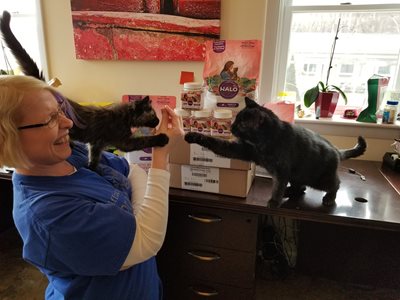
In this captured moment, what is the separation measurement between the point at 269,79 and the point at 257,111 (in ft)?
2.52

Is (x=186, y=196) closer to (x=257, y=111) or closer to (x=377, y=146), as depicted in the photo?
(x=257, y=111)

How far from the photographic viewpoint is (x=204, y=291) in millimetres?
1202

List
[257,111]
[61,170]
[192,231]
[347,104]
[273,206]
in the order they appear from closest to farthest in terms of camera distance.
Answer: [61,170], [257,111], [273,206], [192,231], [347,104]

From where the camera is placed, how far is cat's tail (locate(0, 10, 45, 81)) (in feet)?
2.61

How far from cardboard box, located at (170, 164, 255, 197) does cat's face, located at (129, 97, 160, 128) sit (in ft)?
1.03

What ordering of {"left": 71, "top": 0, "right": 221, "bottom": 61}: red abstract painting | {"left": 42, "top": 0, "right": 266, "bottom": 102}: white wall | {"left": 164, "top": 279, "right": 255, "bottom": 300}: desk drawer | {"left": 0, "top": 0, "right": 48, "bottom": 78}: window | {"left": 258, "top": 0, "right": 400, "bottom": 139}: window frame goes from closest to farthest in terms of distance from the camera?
1. {"left": 164, "top": 279, "right": 255, "bottom": 300}: desk drawer
2. {"left": 258, "top": 0, "right": 400, "bottom": 139}: window frame
3. {"left": 71, "top": 0, "right": 221, "bottom": 61}: red abstract painting
4. {"left": 42, "top": 0, "right": 266, "bottom": 102}: white wall
5. {"left": 0, "top": 0, "right": 48, "bottom": 78}: window

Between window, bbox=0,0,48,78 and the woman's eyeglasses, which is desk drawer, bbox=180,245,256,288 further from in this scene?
window, bbox=0,0,48,78

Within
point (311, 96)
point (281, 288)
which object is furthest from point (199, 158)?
point (281, 288)

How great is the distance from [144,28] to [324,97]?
1.09m

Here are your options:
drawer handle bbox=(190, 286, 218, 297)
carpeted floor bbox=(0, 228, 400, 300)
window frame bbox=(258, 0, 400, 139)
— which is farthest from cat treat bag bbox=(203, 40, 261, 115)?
carpeted floor bbox=(0, 228, 400, 300)

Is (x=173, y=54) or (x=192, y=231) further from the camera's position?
(x=173, y=54)

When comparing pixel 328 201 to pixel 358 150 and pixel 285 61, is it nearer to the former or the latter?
pixel 358 150

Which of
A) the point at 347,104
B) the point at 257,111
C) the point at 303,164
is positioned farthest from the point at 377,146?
the point at 257,111

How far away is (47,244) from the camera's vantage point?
2.11 ft
